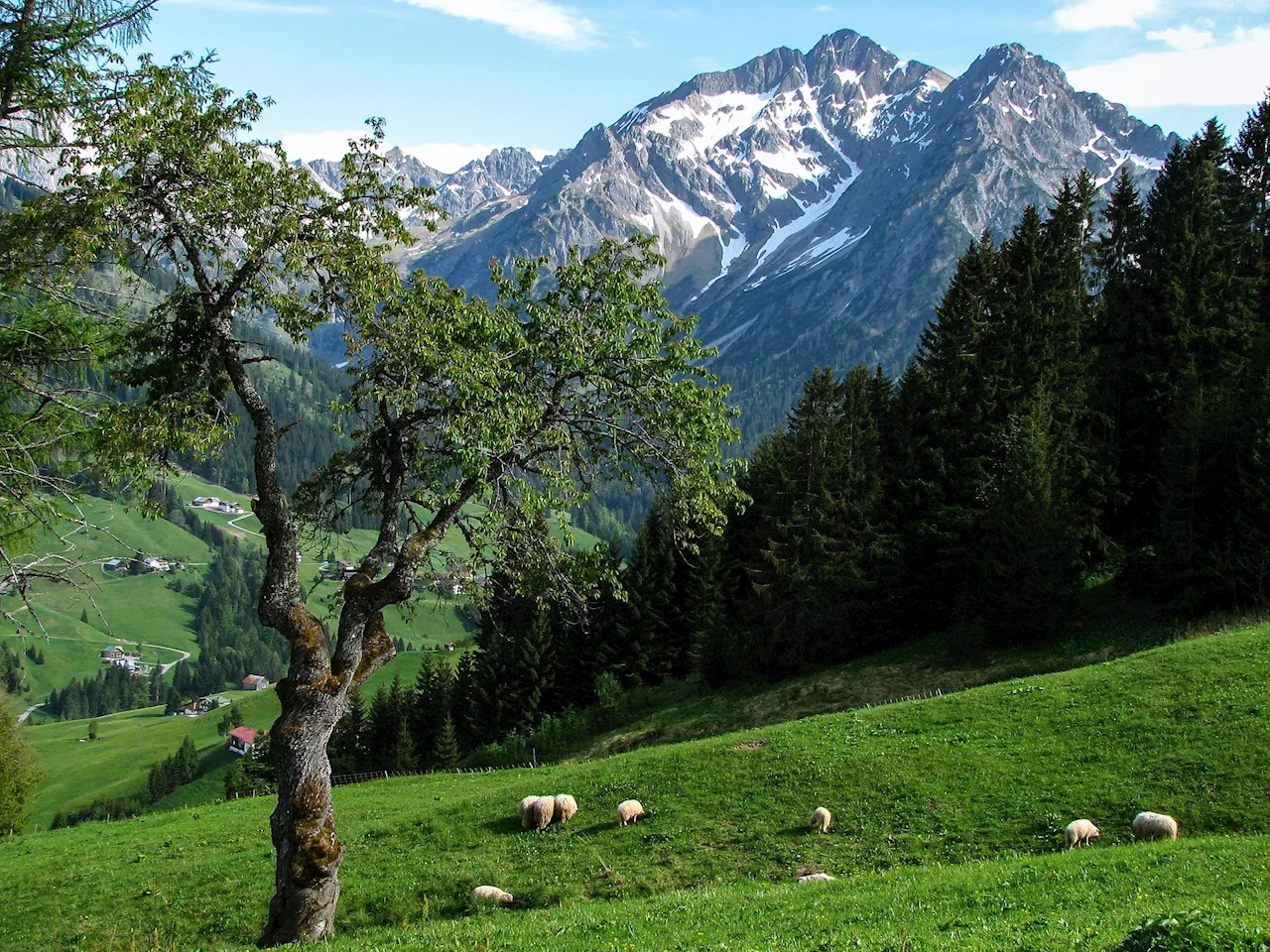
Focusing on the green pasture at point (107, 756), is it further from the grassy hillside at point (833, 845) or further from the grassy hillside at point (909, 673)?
the grassy hillside at point (833, 845)

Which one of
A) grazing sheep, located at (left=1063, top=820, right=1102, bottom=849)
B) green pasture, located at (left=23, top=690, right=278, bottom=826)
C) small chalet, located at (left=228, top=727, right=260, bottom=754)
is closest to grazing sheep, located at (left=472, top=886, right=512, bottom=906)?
grazing sheep, located at (left=1063, top=820, right=1102, bottom=849)

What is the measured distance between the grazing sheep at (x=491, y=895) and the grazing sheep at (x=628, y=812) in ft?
17.4

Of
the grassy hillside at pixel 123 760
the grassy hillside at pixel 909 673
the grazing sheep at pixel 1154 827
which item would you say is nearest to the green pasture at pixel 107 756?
the grassy hillside at pixel 123 760

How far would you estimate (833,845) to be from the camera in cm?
2366

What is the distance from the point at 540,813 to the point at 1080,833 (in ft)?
51.7

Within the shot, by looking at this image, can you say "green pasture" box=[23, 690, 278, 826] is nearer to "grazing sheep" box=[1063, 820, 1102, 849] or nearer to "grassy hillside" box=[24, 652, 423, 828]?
"grassy hillside" box=[24, 652, 423, 828]

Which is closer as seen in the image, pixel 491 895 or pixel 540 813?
pixel 491 895

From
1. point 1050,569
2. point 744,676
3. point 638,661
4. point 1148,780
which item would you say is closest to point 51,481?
point 1148,780

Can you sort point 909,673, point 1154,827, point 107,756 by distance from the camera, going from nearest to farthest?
point 1154,827 → point 909,673 → point 107,756

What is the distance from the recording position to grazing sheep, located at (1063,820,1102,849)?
71.3ft

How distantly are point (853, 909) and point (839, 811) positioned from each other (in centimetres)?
1012

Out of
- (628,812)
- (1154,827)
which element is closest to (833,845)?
(628,812)

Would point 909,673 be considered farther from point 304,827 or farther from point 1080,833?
point 304,827

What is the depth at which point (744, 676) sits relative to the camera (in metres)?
60.6
